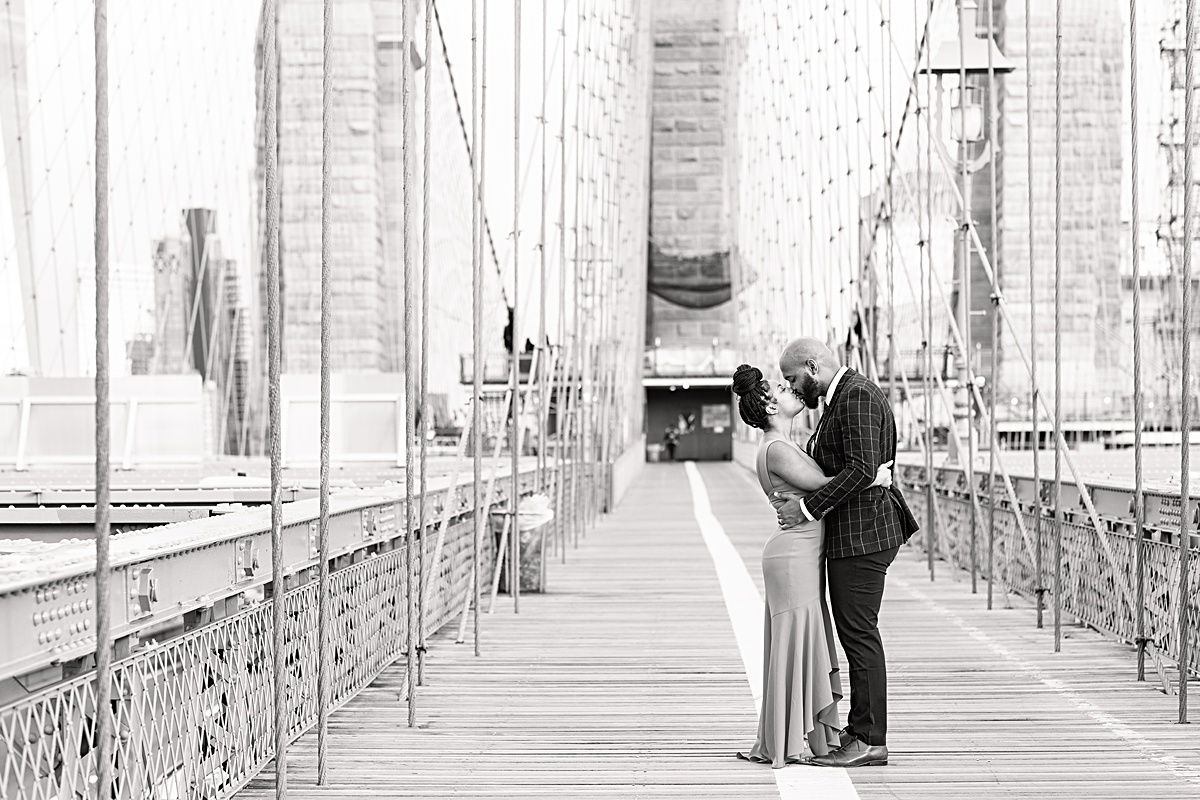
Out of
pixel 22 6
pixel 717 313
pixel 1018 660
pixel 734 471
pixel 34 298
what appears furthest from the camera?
pixel 717 313

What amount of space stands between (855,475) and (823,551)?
0.78 ft

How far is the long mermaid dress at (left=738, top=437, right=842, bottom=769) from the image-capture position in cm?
402

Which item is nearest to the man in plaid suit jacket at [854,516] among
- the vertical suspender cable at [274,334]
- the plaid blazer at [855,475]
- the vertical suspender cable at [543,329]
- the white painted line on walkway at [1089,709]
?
the plaid blazer at [855,475]

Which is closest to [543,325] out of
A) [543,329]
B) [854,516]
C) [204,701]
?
[543,329]

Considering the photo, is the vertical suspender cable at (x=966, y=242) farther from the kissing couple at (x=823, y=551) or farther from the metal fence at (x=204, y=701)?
the kissing couple at (x=823, y=551)

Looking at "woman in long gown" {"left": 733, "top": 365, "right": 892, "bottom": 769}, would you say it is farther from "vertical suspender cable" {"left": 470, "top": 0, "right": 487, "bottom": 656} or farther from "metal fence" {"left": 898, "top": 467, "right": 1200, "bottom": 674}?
"vertical suspender cable" {"left": 470, "top": 0, "right": 487, "bottom": 656}

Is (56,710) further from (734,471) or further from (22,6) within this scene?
(734,471)

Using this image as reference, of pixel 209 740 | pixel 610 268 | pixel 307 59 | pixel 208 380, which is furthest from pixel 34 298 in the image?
pixel 209 740

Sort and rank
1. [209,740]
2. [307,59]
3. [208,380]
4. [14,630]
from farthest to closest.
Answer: [307,59], [208,380], [209,740], [14,630]

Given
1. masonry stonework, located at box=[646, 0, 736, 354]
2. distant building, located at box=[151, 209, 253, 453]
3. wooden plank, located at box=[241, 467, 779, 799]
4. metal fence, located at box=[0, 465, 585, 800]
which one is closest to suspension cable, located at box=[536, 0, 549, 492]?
wooden plank, located at box=[241, 467, 779, 799]

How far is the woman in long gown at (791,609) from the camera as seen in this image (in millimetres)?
4004

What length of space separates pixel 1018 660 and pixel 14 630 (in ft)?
14.0

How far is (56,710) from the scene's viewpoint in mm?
2725

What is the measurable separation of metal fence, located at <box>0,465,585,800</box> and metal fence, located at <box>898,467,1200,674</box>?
2.48m
